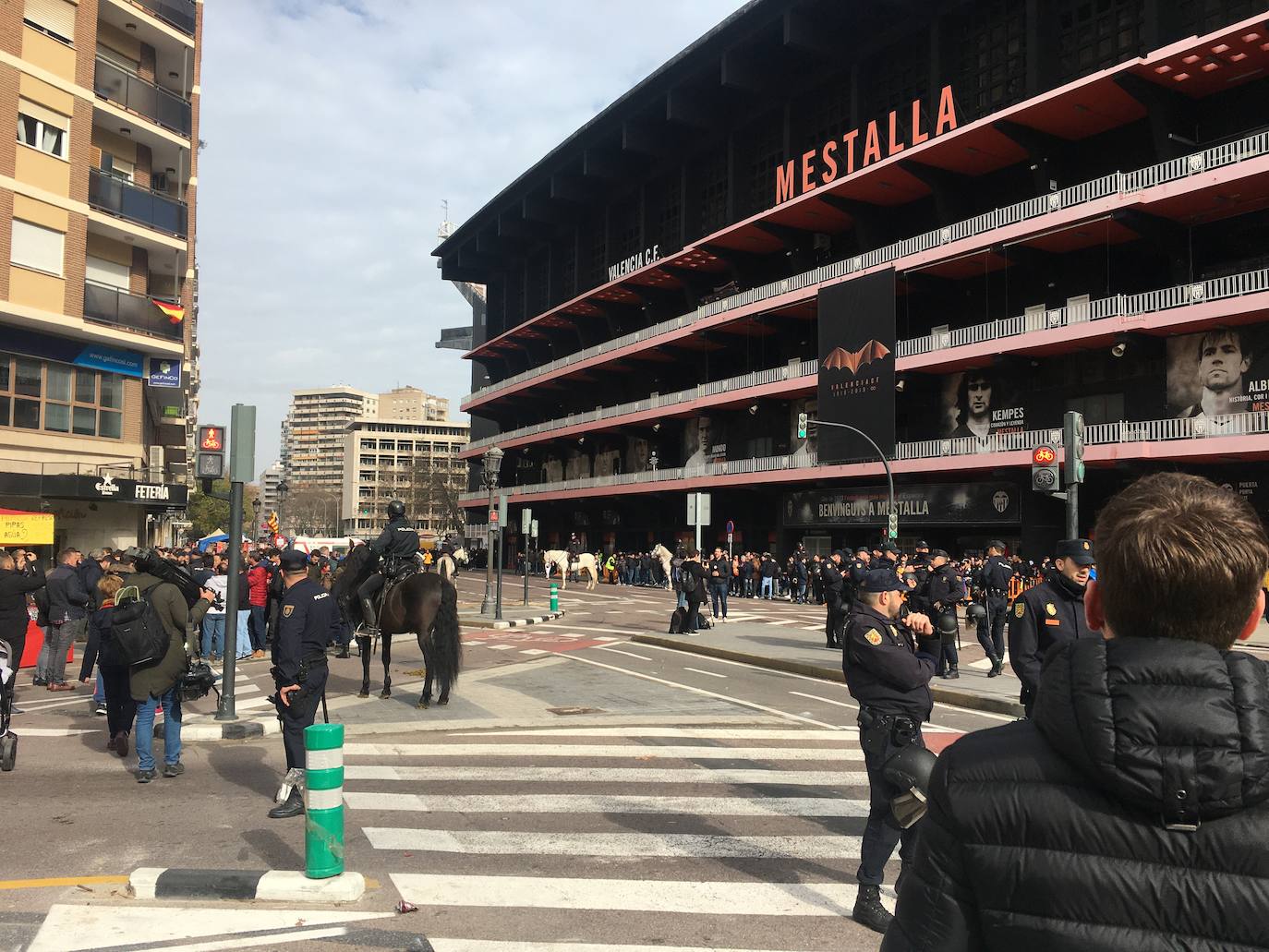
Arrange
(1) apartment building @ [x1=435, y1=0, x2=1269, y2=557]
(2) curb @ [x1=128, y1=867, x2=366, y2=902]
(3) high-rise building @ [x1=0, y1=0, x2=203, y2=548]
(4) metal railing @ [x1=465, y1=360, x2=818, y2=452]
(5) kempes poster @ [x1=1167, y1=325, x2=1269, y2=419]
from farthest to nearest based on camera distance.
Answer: (4) metal railing @ [x1=465, y1=360, x2=818, y2=452], (1) apartment building @ [x1=435, y1=0, x2=1269, y2=557], (3) high-rise building @ [x1=0, y1=0, x2=203, y2=548], (5) kempes poster @ [x1=1167, y1=325, x2=1269, y2=419], (2) curb @ [x1=128, y1=867, x2=366, y2=902]

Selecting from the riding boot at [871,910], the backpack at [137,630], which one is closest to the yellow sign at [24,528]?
the backpack at [137,630]

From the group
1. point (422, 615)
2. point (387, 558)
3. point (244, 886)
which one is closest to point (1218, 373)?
point (387, 558)

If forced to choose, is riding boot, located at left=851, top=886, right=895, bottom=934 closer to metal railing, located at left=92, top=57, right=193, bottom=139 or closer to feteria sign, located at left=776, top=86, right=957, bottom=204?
metal railing, located at left=92, top=57, right=193, bottom=139

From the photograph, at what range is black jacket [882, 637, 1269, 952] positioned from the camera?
5.44 ft

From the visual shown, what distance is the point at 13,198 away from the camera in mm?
26469

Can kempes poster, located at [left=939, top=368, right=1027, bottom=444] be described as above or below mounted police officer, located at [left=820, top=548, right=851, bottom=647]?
above

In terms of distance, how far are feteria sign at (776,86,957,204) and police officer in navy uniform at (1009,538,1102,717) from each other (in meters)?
31.0

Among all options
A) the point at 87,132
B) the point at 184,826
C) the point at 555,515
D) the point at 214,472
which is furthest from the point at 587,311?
the point at 184,826

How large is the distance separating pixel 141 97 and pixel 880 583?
34.1m

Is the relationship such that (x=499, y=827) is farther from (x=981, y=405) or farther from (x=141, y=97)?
(x=141, y=97)

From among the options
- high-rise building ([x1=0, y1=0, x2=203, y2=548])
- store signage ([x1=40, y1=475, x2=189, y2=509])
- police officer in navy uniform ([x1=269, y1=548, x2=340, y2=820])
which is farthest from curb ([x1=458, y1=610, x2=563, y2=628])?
police officer in navy uniform ([x1=269, y1=548, x2=340, y2=820])

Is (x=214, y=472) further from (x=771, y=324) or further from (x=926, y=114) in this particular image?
(x=771, y=324)

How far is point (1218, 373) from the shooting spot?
27391mm

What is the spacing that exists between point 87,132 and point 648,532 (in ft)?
116
